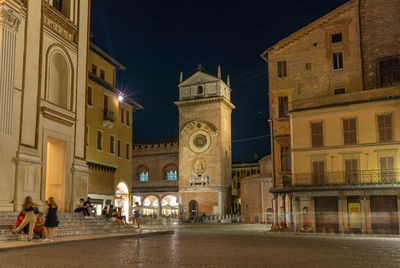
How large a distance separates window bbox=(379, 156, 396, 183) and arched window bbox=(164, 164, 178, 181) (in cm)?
3982

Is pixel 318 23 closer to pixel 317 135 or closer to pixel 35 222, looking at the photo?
pixel 317 135

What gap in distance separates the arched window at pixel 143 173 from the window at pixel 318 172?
39.4 metres

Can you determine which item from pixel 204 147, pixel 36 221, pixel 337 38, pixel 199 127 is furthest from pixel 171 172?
pixel 36 221

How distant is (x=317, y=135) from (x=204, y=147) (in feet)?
95.4

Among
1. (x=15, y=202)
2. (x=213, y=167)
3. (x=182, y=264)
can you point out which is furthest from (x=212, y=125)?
(x=182, y=264)

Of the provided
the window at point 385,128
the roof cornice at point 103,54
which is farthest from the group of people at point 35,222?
the window at point 385,128

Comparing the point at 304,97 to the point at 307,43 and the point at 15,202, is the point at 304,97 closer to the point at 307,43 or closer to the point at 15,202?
the point at 307,43

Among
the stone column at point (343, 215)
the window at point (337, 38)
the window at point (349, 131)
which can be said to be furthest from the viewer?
the window at point (337, 38)

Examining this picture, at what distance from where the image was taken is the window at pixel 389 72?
33562 mm

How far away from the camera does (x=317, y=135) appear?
32.4 metres

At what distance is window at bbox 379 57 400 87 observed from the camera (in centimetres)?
3356

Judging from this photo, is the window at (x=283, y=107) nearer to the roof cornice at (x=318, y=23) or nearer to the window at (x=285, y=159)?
the window at (x=285, y=159)

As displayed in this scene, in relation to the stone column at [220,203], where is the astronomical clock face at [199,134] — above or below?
above

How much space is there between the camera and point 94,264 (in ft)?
33.3
